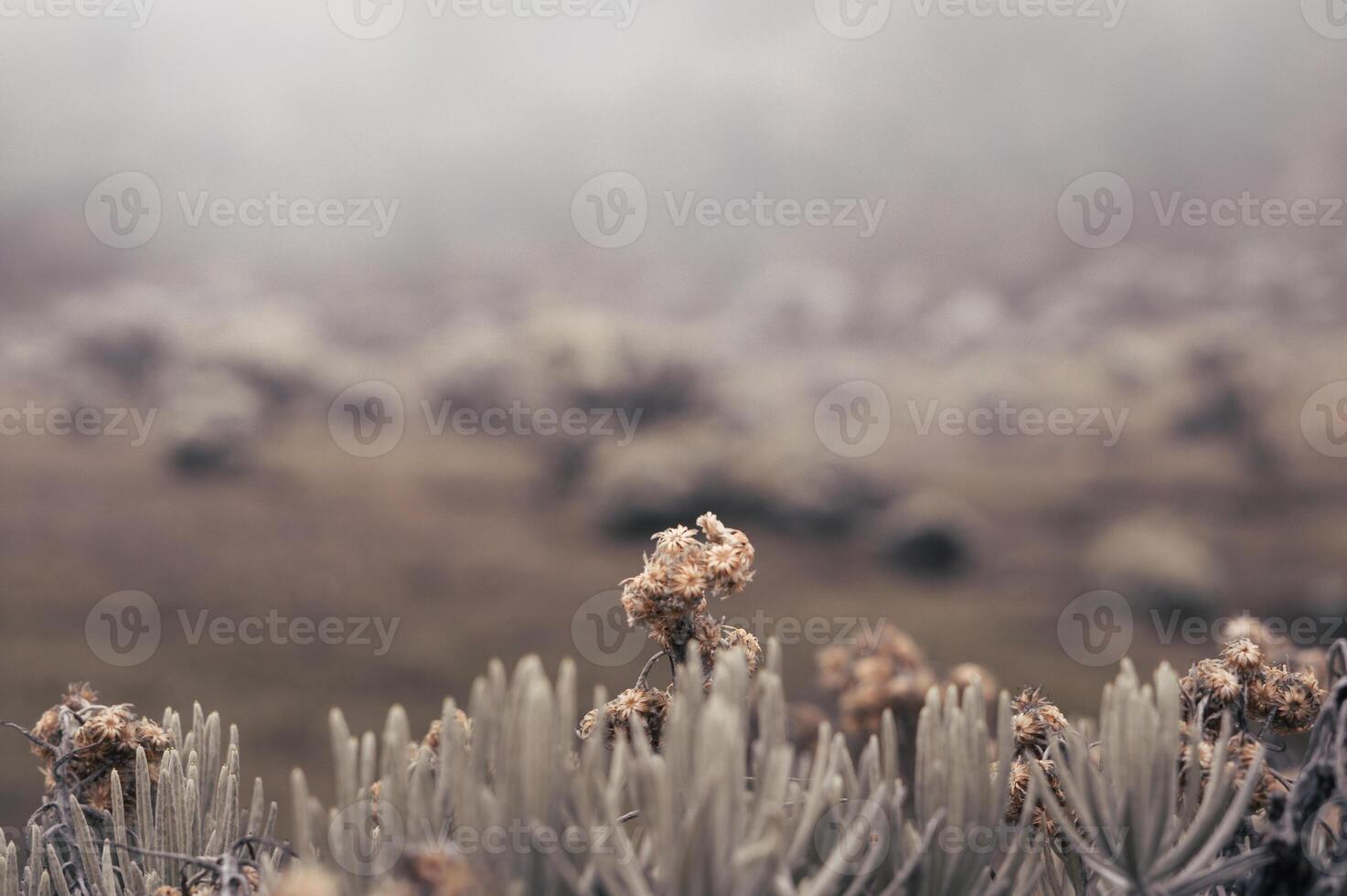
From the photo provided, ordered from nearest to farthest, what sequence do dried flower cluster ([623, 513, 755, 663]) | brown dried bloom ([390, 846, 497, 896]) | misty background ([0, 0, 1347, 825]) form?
1. brown dried bloom ([390, 846, 497, 896])
2. dried flower cluster ([623, 513, 755, 663])
3. misty background ([0, 0, 1347, 825])

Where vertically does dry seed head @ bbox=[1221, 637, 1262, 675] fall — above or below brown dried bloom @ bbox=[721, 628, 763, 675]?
below

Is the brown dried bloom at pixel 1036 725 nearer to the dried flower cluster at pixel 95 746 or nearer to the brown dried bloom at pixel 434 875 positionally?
the brown dried bloom at pixel 434 875

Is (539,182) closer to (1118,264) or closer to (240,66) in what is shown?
(240,66)

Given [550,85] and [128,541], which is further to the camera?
[550,85]

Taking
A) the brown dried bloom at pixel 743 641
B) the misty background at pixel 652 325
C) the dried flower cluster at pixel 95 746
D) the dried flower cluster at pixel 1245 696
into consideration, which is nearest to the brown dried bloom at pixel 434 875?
the brown dried bloom at pixel 743 641

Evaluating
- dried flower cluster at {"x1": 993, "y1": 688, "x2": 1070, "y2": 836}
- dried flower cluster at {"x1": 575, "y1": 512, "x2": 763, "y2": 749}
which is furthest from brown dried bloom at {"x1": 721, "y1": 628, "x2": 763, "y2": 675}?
dried flower cluster at {"x1": 993, "y1": 688, "x2": 1070, "y2": 836}

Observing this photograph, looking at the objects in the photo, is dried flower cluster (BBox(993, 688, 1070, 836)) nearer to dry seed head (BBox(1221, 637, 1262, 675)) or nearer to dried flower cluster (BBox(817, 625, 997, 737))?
dry seed head (BBox(1221, 637, 1262, 675))

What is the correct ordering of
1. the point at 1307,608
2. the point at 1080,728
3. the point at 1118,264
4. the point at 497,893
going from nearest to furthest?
the point at 497,893
the point at 1080,728
the point at 1307,608
the point at 1118,264

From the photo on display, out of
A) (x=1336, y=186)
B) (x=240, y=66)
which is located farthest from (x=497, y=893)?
(x=1336, y=186)
